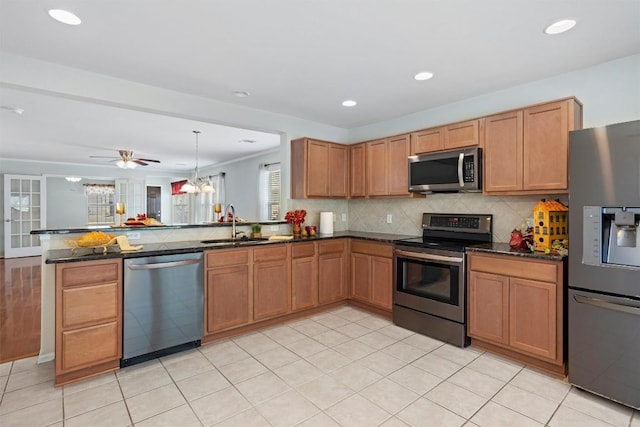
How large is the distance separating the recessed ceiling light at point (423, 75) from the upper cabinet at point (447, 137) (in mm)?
654

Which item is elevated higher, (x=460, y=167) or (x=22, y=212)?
(x=460, y=167)

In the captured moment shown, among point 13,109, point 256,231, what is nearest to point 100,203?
point 13,109

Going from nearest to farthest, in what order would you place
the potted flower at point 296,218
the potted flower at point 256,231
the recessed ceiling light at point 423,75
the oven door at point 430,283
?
the recessed ceiling light at point 423,75 → the oven door at point 430,283 → the potted flower at point 256,231 → the potted flower at point 296,218

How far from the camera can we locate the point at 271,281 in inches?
137

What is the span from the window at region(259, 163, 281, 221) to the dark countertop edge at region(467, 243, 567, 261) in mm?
4709

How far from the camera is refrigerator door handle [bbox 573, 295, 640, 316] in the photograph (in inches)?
78.3

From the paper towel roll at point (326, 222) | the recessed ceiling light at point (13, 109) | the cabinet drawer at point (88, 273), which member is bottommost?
the cabinet drawer at point (88, 273)

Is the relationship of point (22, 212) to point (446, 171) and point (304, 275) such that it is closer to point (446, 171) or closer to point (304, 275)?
point (304, 275)

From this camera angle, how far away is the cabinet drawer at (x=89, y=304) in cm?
232

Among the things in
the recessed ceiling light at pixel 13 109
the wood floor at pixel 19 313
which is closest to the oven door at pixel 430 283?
the wood floor at pixel 19 313

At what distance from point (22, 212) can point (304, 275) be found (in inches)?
334

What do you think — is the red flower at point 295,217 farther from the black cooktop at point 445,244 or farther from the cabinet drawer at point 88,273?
the cabinet drawer at point 88,273

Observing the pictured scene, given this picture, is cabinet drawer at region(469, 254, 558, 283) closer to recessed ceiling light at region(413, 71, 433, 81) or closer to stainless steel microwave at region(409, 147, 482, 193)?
stainless steel microwave at region(409, 147, 482, 193)

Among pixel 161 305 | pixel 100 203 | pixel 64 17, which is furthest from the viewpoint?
pixel 100 203
